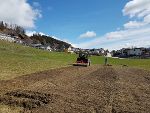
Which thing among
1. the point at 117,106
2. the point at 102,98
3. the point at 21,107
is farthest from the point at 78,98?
the point at 21,107

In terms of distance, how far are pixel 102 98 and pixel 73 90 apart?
2730 millimetres

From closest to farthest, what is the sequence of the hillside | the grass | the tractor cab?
the hillside → the grass → the tractor cab

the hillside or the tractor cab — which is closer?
the hillside

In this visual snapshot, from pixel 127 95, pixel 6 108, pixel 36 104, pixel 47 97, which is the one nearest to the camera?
pixel 6 108

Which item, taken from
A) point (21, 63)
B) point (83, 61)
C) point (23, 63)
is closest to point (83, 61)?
point (83, 61)

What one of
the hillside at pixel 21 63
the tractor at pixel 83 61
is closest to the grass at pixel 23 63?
the hillside at pixel 21 63

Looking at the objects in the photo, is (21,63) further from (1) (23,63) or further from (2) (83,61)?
(2) (83,61)

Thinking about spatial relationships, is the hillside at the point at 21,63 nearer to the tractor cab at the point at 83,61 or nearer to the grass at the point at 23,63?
the grass at the point at 23,63

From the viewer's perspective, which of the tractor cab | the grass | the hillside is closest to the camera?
the hillside

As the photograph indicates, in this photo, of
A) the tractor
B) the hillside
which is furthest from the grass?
the tractor

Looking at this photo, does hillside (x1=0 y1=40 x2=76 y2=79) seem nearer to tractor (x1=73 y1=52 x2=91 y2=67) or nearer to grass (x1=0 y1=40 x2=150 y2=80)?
grass (x1=0 y1=40 x2=150 y2=80)

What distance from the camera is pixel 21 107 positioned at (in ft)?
40.8

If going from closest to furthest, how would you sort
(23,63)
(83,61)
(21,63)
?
(21,63) → (23,63) → (83,61)

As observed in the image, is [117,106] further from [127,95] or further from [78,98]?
[127,95]
